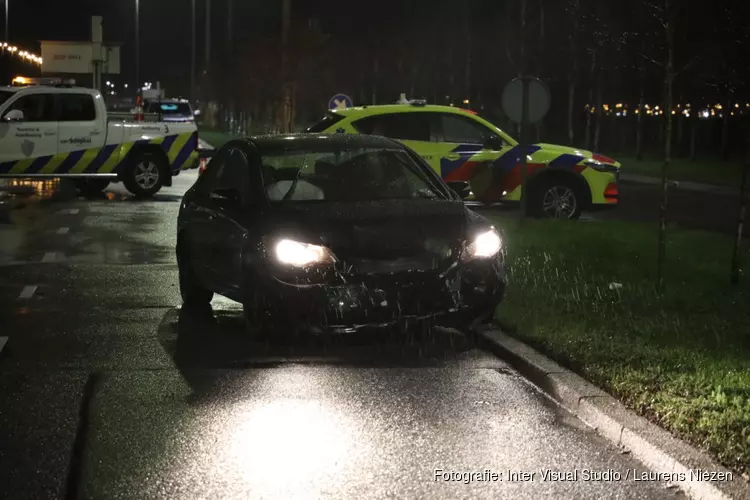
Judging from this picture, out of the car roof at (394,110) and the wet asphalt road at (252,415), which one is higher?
the car roof at (394,110)

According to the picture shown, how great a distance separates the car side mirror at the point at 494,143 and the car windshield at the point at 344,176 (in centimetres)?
760

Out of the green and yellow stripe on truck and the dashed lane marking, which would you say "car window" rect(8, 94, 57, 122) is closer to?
the green and yellow stripe on truck

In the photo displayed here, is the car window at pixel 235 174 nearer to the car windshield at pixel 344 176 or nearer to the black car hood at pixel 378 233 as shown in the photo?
the car windshield at pixel 344 176

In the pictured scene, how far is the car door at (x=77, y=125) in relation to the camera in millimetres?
22375

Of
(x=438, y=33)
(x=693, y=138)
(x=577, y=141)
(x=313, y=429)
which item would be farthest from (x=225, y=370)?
(x=438, y=33)

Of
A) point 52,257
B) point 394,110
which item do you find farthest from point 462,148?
point 52,257

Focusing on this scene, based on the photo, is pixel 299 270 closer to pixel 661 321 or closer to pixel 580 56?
pixel 661 321

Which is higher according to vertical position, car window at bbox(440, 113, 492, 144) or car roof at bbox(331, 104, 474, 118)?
car roof at bbox(331, 104, 474, 118)

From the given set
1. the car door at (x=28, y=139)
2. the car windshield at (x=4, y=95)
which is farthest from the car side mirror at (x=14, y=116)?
the car windshield at (x=4, y=95)

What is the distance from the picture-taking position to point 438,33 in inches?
2717

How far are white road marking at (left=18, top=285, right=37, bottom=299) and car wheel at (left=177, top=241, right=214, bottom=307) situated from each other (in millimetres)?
1444

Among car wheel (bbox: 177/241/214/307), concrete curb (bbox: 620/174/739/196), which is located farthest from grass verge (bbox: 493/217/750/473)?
concrete curb (bbox: 620/174/739/196)

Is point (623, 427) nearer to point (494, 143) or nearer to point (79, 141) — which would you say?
point (494, 143)

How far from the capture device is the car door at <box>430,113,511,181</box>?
1834 centimetres
